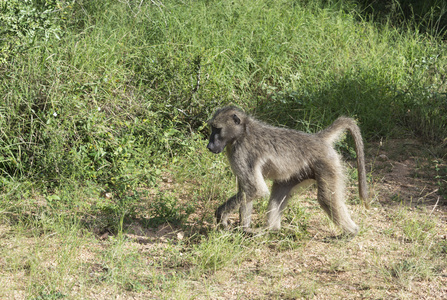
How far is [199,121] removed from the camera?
6133mm

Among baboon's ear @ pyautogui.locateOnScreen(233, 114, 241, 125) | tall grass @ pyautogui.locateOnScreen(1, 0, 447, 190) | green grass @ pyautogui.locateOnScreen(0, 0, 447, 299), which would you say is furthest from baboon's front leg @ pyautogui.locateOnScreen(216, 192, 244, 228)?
tall grass @ pyautogui.locateOnScreen(1, 0, 447, 190)

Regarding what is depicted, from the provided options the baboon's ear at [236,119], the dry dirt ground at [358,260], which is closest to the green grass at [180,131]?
the dry dirt ground at [358,260]

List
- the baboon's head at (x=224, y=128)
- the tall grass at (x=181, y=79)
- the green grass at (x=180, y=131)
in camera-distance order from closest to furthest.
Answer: the green grass at (x=180, y=131) → the baboon's head at (x=224, y=128) → the tall grass at (x=181, y=79)

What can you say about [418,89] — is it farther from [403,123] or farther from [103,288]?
[103,288]

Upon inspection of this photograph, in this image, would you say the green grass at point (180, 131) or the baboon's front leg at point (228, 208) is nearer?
the green grass at point (180, 131)

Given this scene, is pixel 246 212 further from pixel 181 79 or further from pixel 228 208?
pixel 181 79

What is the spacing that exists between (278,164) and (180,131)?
1755 mm

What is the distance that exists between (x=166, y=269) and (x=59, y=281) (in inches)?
30.1

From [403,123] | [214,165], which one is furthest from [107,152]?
[403,123]

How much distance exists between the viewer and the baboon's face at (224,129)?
4469 millimetres

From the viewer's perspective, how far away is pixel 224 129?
448cm

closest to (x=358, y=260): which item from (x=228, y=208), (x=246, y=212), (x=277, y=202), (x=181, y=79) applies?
(x=277, y=202)

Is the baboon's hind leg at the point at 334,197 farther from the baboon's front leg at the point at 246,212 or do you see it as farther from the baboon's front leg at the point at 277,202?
the baboon's front leg at the point at 246,212

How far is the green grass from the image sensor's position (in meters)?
3.90
